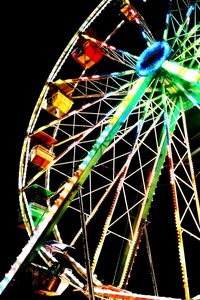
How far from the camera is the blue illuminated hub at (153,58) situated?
7402 mm

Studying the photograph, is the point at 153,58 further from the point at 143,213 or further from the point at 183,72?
the point at 143,213

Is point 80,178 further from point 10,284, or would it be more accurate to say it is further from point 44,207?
point 44,207

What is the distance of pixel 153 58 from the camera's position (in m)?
7.65

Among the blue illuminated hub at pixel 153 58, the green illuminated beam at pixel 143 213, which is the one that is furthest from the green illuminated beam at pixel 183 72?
the green illuminated beam at pixel 143 213

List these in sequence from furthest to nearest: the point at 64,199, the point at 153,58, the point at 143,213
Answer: the point at 143,213, the point at 153,58, the point at 64,199

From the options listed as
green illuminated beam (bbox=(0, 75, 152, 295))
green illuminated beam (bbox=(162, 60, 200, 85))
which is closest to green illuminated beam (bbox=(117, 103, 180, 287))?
green illuminated beam (bbox=(162, 60, 200, 85))

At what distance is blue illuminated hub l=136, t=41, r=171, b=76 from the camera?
7.40m

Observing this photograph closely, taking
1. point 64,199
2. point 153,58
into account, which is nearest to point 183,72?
point 153,58

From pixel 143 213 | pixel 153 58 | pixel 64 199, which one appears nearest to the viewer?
pixel 64 199

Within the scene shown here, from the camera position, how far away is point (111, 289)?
6.33m

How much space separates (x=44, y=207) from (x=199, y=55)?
4.61m

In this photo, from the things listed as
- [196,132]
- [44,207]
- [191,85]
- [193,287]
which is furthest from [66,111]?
[193,287]

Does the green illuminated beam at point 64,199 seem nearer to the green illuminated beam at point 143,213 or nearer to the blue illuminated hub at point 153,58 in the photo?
the blue illuminated hub at point 153,58

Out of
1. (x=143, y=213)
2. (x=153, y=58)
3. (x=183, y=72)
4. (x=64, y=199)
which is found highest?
(x=153, y=58)
